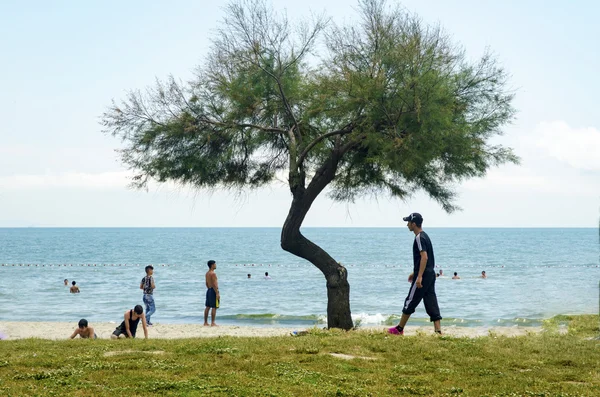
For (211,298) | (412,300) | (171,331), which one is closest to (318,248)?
(412,300)

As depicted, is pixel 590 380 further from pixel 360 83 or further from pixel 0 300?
pixel 0 300

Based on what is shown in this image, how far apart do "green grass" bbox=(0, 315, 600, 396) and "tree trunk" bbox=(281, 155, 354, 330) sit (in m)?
4.90

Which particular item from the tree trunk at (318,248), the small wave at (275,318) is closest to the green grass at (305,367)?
the tree trunk at (318,248)

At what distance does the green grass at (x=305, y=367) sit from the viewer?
8.05m

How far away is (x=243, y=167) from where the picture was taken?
1856 cm

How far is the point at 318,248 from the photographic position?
55.8ft

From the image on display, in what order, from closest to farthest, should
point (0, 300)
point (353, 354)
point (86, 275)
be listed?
point (353, 354) → point (0, 300) → point (86, 275)

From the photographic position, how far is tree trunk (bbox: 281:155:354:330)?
16844 mm

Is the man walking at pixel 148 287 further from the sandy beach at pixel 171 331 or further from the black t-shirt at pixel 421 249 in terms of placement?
the black t-shirt at pixel 421 249

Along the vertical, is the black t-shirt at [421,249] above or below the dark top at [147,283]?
above

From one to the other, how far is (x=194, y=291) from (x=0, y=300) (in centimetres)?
1203

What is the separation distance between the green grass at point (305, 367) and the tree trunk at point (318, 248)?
490 cm

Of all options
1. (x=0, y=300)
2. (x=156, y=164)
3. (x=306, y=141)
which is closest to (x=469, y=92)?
(x=306, y=141)

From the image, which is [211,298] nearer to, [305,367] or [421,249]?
[421,249]
